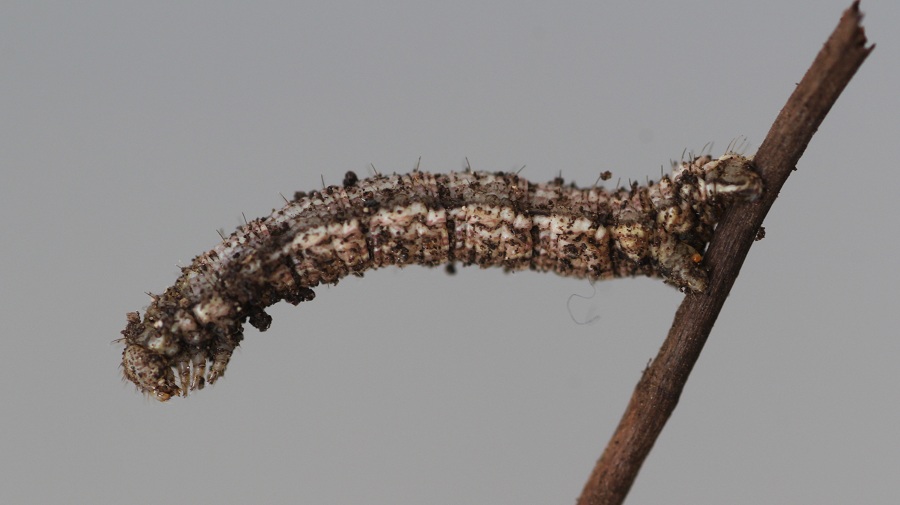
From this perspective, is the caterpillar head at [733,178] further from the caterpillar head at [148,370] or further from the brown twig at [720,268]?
the caterpillar head at [148,370]

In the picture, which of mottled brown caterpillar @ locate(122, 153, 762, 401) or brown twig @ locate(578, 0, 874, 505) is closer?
brown twig @ locate(578, 0, 874, 505)

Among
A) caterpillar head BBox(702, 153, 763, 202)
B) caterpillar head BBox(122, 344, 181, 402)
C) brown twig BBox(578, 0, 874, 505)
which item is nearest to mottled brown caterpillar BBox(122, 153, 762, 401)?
caterpillar head BBox(122, 344, 181, 402)

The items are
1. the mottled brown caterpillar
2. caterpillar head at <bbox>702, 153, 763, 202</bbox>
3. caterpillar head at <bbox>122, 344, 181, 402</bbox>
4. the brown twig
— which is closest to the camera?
the brown twig

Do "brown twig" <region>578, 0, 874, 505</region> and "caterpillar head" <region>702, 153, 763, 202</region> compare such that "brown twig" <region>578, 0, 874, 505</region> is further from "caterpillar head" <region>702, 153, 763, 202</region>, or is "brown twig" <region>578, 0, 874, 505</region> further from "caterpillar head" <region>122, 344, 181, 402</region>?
"caterpillar head" <region>122, 344, 181, 402</region>

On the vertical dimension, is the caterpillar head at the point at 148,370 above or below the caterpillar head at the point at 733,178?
below

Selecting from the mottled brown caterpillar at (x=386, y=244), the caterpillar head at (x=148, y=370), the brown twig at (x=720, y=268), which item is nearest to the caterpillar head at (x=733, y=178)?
the brown twig at (x=720, y=268)

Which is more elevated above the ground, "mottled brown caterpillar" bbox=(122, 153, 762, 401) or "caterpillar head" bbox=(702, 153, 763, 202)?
"caterpillar head" bbox=(702, 153, 763, 202)
